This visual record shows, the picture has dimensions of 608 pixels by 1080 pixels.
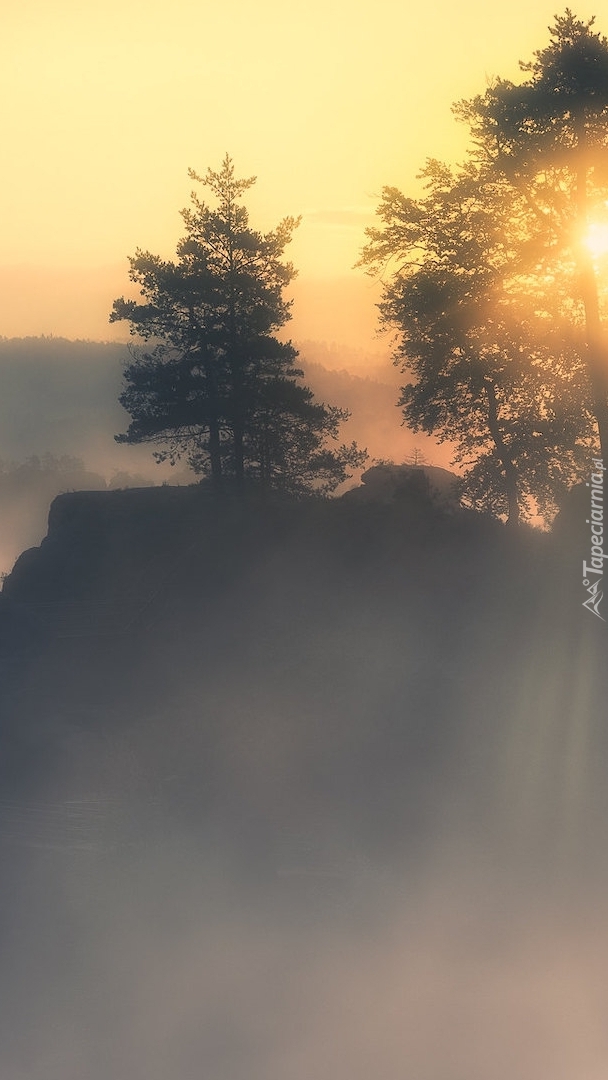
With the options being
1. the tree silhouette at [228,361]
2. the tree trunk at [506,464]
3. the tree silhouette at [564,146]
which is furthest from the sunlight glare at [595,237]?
the tree silhouette at [228,361]

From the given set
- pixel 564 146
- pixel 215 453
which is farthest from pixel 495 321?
pixel 215 453

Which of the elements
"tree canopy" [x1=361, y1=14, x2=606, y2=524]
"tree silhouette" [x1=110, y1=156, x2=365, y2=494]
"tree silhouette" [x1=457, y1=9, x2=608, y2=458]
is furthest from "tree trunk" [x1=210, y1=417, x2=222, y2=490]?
"tree silhouette" [x1=457, y1=9, x2=608, y2=458]

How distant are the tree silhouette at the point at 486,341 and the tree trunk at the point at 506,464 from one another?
4cm

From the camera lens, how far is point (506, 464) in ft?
140

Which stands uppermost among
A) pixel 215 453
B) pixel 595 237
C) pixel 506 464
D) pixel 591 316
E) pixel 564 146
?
pixel 564 146

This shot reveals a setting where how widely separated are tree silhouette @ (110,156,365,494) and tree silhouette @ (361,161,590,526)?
462 centimetres

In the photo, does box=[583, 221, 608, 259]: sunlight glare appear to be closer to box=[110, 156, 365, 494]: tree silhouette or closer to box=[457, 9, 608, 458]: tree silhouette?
box=[457, 9, 608, 458]: tree silhouette

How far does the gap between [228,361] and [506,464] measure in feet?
37.9

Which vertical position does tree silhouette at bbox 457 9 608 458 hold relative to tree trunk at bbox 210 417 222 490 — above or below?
above

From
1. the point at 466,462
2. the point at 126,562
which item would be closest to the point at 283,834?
the point at 126,562

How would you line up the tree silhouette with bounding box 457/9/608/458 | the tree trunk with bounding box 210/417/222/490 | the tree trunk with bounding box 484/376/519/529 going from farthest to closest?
1. the tree trunk with bounding box 210/417/222/490
2. the tree trunk with bounding box 484/376/519/529
3. the tree silhouette with bounding box 457/9/608/458

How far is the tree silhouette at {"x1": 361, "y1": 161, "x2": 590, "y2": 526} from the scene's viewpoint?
4009 centimetres

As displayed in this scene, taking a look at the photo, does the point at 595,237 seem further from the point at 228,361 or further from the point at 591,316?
the point at 228,361

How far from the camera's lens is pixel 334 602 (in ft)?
137
